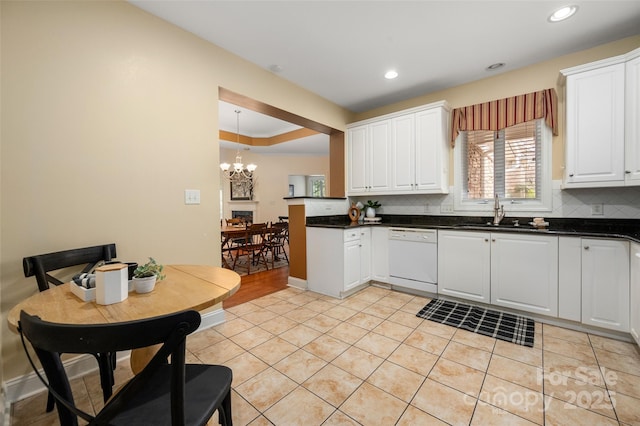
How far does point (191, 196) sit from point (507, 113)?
3626 millimetres

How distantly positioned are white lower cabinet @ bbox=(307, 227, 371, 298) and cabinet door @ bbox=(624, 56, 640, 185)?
99.4 inches

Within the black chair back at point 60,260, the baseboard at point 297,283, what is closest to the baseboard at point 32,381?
the black chair back at point 60,260

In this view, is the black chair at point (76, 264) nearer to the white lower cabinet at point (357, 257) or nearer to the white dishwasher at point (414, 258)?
the white lower cabinet at point (357, 257)

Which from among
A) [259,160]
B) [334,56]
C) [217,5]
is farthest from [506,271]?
[259,160]

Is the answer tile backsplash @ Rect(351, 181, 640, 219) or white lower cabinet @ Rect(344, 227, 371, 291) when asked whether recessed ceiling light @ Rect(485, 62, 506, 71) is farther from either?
white lower cabinet @ Rect(344, 227, 371, 291)

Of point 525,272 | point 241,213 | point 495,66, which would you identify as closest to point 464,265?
point 525,272

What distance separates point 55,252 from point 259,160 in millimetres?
6519

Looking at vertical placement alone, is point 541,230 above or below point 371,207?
below

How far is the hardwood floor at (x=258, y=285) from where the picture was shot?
3.36m

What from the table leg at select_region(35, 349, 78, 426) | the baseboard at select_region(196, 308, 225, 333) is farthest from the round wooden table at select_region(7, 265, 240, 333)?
the baseboard at select_region(196, 308, 225, 333)

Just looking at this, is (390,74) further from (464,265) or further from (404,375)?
(404,375)

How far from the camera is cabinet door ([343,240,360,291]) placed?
10.9 feet

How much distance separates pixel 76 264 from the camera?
179 cm

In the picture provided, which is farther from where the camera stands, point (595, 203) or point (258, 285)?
point (258, 285)
